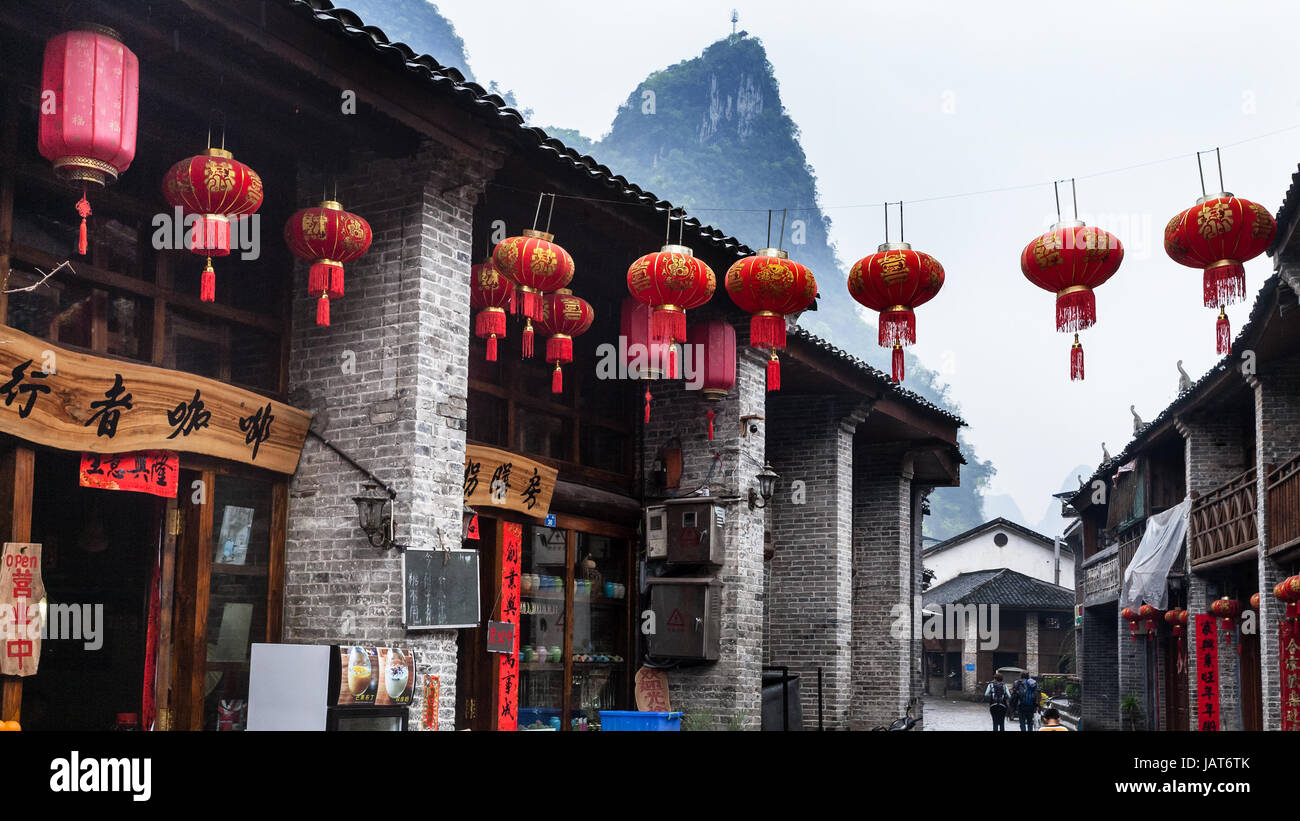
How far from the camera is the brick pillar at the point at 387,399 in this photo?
25.0 feet

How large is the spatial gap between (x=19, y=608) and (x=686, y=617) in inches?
249

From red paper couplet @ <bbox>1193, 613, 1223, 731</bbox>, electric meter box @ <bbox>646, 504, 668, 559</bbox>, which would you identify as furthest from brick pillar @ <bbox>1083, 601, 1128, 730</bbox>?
electric meter box @ <bbox>646, 504, 668, 559</bbox>

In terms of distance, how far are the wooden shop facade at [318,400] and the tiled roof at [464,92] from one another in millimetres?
27

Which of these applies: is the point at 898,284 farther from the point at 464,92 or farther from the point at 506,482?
the point at 506,482

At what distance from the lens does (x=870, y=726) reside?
17000 millimetres

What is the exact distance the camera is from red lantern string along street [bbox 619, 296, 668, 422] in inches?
398

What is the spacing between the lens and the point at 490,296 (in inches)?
346

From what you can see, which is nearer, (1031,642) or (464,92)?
(464,92)

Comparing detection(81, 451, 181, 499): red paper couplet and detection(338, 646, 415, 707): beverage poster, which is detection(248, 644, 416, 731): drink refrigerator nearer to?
detection(338, 646, 415, 707): beverage poster

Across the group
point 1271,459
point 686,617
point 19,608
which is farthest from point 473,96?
point 1271,459

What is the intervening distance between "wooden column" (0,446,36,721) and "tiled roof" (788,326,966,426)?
7.57 metres

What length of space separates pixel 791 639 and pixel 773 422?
9.12 ft

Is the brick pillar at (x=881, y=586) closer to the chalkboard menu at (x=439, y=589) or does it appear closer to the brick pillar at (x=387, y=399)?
the chalkboard menu at (x=439, y=589)
